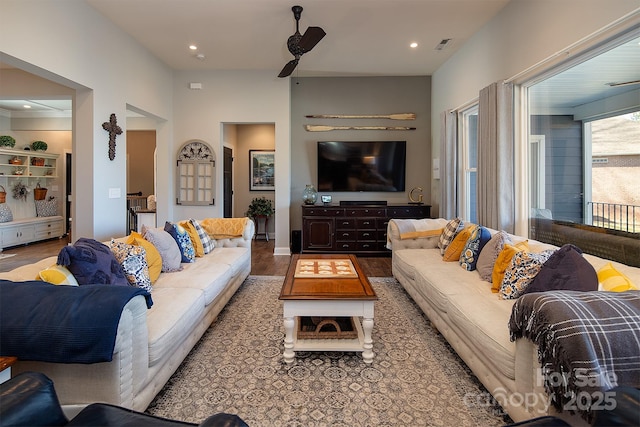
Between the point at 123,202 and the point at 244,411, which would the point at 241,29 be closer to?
the point at 123,202

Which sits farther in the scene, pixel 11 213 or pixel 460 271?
pixel 11 213

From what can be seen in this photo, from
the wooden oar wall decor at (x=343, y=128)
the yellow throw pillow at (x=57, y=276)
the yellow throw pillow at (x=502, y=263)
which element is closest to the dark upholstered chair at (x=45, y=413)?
the yellow throw pillow at (x=57, y=276)

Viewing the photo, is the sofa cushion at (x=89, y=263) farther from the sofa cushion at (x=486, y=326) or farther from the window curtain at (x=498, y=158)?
the window curtain at (x=498, y=158)

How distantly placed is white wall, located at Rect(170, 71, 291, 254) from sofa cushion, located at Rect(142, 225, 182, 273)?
2.97 metres

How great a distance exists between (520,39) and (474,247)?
2.14 metres

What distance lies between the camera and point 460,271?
3.01 metres

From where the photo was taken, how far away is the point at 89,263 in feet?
6.33

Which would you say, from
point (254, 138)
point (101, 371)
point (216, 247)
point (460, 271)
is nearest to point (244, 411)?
point (101, 371)

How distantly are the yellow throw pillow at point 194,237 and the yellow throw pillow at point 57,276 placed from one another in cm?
178

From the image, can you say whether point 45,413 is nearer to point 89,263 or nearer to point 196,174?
point 89,263

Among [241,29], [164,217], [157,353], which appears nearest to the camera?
[157,353]

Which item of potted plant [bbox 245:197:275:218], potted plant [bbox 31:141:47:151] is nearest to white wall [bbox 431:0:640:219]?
potted plant [bbox 245:197:275:218]

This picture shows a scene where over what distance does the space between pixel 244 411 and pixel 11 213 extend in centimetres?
773

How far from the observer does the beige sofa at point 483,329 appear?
153 cm
